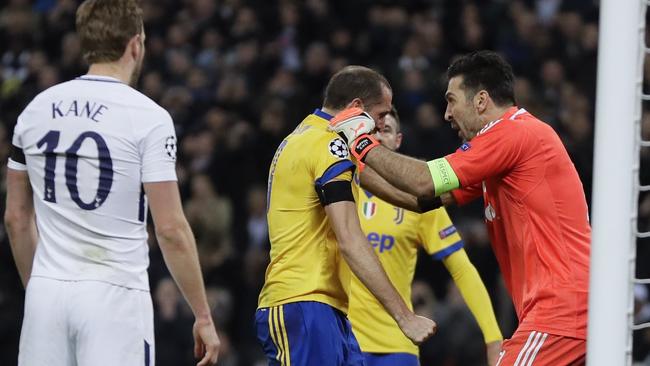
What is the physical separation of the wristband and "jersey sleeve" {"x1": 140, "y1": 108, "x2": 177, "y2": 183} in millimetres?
1253

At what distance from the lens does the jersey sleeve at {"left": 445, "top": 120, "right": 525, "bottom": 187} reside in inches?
224

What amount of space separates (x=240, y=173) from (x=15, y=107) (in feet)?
10.6

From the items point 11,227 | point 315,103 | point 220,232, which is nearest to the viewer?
point 11,227

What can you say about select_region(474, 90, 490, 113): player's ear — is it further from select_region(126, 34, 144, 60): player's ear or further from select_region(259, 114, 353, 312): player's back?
select_region(126, 34, 144, 60): player's ear

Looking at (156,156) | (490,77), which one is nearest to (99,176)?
(156,156)

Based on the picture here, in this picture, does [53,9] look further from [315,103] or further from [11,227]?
[11,227]

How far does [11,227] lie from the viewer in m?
5.11

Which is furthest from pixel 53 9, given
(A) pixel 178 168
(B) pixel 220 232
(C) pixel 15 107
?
(B) pixel 220 232

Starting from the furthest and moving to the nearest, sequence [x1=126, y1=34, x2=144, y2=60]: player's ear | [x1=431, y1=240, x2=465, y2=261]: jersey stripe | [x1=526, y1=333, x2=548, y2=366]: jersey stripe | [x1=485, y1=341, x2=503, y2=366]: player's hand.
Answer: [x1=431, y1=240, x2=465, y2=261]: jersey stripe → [x1=485, y1=341, x2=503, y2=366]: player's hand → [x1=526, y1=333, x2=548, y2=366]: jersey stripe → [x1=126, y1=34, x2=144, y2=60]: player's ear

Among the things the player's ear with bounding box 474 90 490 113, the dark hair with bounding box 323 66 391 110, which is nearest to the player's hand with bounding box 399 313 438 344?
the player's ear with bounding box 474 90 490 113

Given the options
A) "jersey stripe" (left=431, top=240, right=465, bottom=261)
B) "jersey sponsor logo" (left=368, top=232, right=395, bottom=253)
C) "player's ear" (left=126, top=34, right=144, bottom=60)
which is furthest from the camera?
"jersey stripe" (left=431, top=240, right=465, bottom=261)

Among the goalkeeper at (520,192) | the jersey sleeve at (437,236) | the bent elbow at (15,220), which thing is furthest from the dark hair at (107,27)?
the jersey sleeve at (437,236)

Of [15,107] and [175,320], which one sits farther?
[15,107]

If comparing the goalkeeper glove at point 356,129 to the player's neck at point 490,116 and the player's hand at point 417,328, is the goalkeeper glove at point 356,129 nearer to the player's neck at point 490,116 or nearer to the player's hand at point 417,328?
the player's neck at point 490,116
